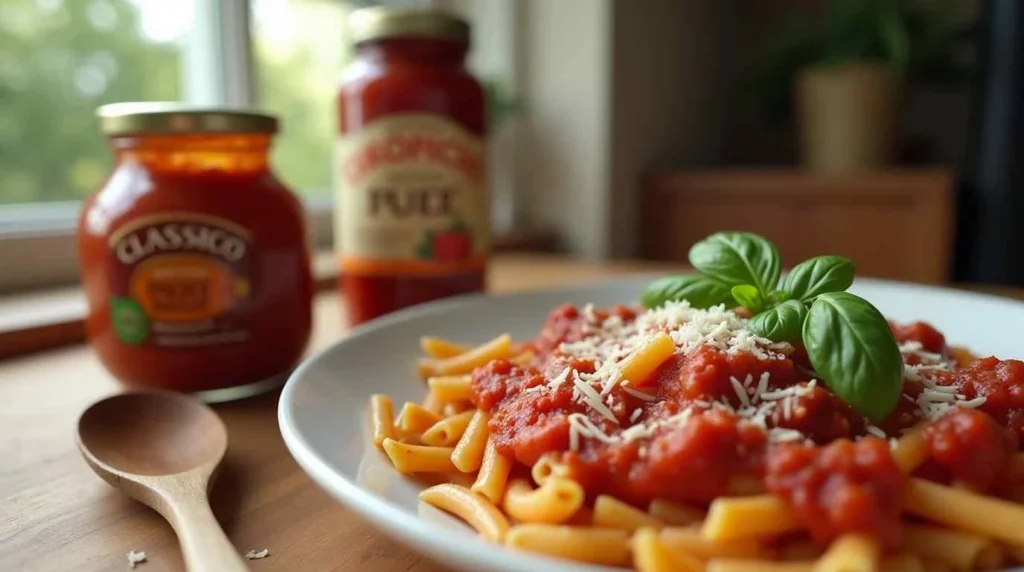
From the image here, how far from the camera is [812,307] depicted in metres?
0.85

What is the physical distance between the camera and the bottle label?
1104 millimetres

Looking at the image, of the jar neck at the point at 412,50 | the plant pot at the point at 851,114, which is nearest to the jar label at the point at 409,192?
the jar neck at the point at 412,50

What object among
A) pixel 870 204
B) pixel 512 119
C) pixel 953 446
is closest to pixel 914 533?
pixel 953 446

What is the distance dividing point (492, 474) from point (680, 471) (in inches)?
8.3

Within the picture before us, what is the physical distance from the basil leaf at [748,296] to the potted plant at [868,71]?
8.82 ft

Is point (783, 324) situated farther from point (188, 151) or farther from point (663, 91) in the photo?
point (663, 91)

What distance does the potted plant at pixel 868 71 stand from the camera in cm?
330

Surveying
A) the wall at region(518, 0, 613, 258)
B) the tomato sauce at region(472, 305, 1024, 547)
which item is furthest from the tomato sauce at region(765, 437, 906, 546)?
the wall at region(518, 0, 613, 258)

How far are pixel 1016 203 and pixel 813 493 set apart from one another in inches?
120

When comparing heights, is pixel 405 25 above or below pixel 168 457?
above

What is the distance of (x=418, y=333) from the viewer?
4.21 feet

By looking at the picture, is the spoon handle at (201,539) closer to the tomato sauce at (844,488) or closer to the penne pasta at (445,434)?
the penne pasta at (445,434)

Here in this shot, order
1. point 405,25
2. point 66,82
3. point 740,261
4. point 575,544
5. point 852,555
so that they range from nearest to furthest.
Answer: point 852,555 → point 575,544 → point 740,261 → point 405,25 → point 66,82

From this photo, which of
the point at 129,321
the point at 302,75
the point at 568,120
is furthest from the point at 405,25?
the point at 568,120
